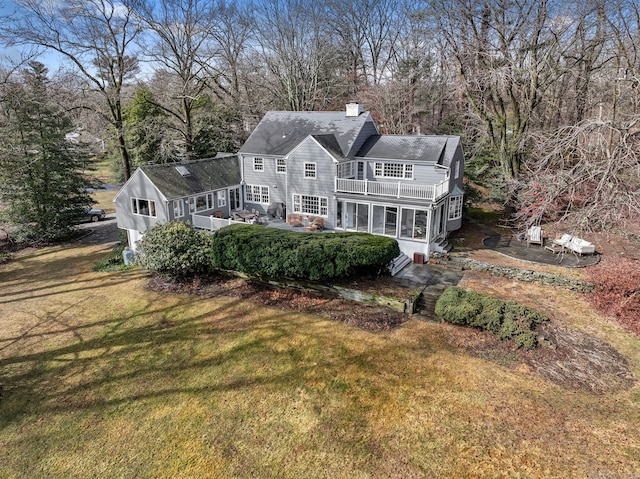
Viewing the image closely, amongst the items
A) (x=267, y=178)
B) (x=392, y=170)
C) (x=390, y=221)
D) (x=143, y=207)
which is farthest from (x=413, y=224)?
(x=143, y=207)

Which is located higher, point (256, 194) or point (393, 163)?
point (393, 163)

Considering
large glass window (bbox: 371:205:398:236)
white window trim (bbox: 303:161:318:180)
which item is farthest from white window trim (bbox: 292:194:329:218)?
large glass window (bbox: 371:205:398:236)

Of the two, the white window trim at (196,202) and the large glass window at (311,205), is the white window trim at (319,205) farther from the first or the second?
the white window trim at (196,202)

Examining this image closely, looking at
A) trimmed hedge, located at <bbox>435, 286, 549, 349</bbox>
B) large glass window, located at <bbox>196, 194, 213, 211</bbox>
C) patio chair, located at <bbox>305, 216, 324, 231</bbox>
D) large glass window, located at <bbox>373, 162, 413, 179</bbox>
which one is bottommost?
trimmed hedge, located at <bbox>435, 286, 549, 349</bbox>

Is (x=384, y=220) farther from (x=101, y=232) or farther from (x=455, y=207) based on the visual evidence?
(x=101, y=232)

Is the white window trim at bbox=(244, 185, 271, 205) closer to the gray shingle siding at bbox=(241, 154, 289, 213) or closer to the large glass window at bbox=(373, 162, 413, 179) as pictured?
the gray shingle siding at bbox=(241, 154, 289, 213)

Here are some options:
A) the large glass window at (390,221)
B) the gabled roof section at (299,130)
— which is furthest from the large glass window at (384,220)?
the gabled roof section at (299,130)
